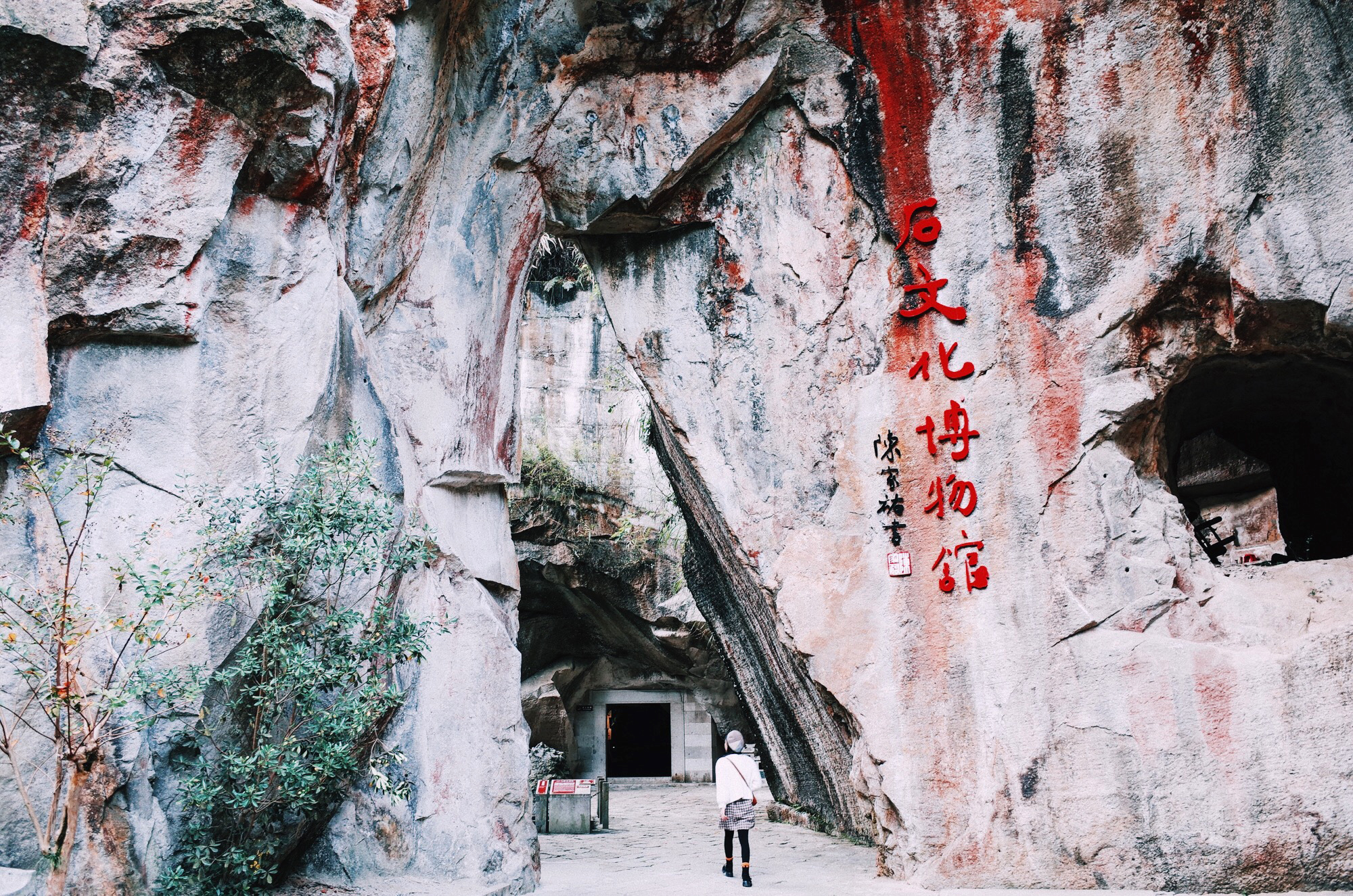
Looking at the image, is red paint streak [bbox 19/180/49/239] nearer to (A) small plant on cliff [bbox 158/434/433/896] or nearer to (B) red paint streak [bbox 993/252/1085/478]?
(A) small plant on cliff [bbox 158/434/433/896]

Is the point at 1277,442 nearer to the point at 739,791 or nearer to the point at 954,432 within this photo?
the point at 954,432

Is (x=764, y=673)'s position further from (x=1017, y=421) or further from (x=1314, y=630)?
(x=1314, y=630)

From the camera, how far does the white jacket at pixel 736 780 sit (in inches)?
252

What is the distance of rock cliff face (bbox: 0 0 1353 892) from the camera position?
5.41 meters

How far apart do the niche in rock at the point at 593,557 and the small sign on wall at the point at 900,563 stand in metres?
7.17

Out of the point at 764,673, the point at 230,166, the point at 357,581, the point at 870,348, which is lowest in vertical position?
the point at 764,673

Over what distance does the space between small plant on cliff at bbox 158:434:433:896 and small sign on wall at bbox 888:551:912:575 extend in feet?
10.7

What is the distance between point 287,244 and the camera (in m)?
5.99

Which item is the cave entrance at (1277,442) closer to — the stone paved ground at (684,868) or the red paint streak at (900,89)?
the red paint streak at (900,89)

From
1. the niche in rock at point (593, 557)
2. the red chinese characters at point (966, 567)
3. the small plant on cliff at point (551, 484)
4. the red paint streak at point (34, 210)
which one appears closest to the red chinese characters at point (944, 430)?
the red chinese characters at point (966, 567)

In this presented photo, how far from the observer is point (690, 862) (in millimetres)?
7824

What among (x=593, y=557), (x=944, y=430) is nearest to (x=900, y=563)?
(x=944, y=430)

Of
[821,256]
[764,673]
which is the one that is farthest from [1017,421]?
[764,673]

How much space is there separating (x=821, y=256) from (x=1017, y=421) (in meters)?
2.01
